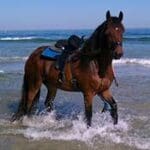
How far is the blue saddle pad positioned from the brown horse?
9 cm

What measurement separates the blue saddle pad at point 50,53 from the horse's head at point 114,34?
172cm

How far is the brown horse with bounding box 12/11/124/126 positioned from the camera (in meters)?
6.57

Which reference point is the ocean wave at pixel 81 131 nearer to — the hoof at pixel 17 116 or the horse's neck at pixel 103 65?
the hoof at pixel 17 116

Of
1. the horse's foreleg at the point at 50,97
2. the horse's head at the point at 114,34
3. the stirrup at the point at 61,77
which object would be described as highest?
the horse's head at the point at 114,34

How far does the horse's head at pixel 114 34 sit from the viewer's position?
249 inches

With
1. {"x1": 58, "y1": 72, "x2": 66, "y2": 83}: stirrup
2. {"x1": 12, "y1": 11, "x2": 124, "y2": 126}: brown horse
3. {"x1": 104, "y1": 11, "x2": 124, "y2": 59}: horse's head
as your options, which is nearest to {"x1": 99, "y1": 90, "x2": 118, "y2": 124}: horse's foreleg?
{"x1": 12, "y1": 11, "x2": 124, "y2": 126}: brown horse

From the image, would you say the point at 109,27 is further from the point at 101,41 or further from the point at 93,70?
the point at 93,70

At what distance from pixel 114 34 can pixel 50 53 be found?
2112mm

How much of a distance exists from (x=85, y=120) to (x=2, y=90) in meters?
5.29

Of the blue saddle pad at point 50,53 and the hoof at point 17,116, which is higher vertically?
the blue saddle pad at point 50,53

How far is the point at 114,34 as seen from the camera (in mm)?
6453

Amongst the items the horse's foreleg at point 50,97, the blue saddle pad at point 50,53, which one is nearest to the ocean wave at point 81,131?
the horse's foreleg at point 50,97

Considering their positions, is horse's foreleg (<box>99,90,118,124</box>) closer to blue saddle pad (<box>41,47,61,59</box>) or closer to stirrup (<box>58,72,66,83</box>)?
stirrup (<box>58,72,66,83</box>)

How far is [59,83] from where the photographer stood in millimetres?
7934
